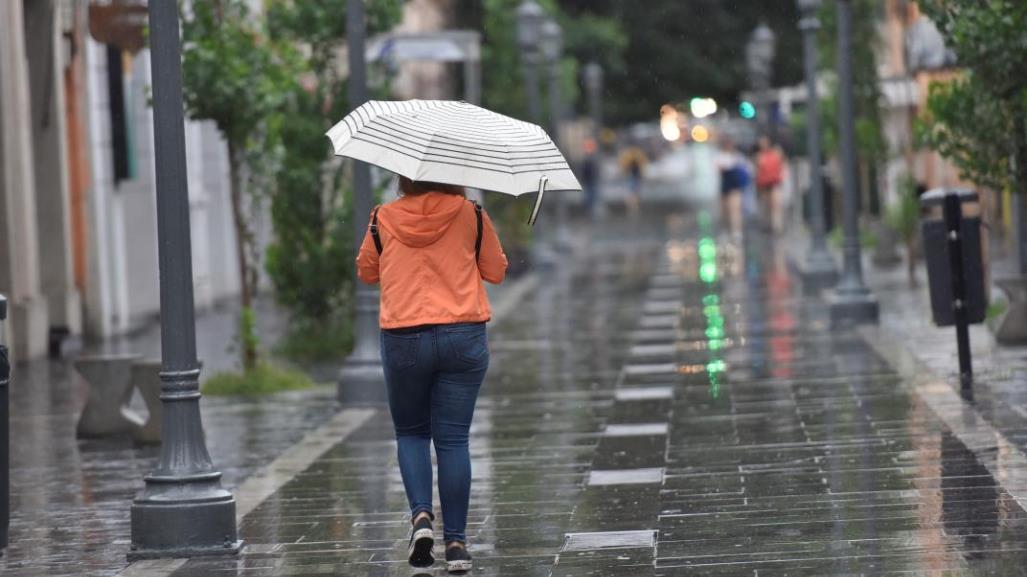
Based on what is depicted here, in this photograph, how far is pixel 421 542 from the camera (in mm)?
7797

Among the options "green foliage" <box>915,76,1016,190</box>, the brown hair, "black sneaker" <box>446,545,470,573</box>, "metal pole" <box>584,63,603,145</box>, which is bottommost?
"black sneaker" <box>446,545,470,573</box>

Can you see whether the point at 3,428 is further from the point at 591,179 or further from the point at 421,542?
the point at 591,179

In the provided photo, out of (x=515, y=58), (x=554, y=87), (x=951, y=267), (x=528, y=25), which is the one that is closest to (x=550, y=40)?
(x=554, y=87)

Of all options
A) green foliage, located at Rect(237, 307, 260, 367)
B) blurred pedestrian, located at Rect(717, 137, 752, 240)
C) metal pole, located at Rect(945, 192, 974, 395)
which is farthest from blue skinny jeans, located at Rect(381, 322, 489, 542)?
blurred pedestrian, located at Rect(717, 137, 752, 240)

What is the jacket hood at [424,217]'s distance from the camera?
7844mm

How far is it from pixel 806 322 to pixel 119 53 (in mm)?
9038

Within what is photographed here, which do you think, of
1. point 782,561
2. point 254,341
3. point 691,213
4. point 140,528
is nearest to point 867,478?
point 782,561

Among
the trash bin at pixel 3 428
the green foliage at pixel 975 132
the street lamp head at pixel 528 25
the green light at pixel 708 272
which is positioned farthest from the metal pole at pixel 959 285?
the street lamp head at pixel 528 25

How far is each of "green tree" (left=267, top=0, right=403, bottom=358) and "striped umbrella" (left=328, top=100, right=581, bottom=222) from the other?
9.78 metres

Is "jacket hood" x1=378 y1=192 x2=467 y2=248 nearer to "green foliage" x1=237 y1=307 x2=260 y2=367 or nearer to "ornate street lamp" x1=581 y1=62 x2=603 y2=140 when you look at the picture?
"green foliage" x1=237 y1=307 x2=260 y2=367

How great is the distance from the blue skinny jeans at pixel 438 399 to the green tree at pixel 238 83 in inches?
302

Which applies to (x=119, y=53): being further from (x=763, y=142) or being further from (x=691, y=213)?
(x=691, y=213)

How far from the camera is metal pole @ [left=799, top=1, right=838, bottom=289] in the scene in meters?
24.3

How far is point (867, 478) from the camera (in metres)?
9.66
